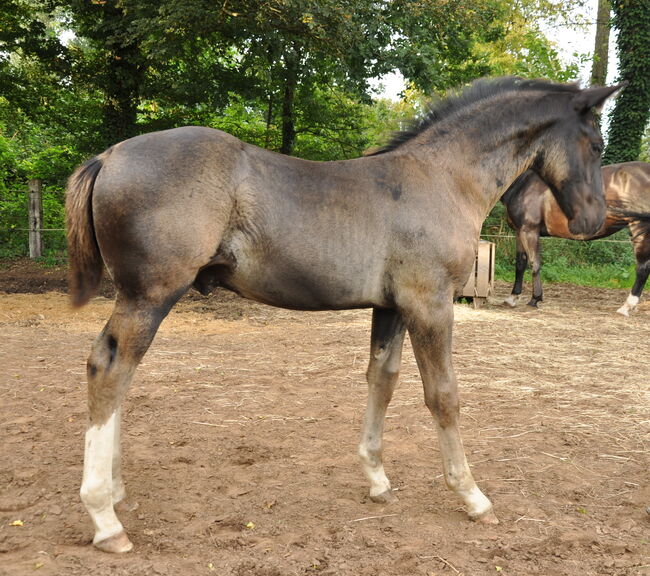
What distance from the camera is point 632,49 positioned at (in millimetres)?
14727

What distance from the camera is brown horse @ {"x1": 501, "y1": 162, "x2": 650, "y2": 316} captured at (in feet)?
31.3

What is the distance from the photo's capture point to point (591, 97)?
10.4ft

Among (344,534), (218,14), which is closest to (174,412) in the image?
(344,534)

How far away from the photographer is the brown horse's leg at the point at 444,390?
284 centimetres

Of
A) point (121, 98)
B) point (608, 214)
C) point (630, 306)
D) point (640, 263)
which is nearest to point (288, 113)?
point (121, 98)

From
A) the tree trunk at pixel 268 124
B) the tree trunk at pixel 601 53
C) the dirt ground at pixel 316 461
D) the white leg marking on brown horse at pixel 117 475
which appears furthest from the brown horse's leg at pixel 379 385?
the tree trunk at pixel 601 53

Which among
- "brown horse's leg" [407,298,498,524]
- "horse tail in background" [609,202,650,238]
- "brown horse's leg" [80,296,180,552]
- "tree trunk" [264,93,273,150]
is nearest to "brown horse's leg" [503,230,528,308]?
"horse tail in background" [609,202,650,238]

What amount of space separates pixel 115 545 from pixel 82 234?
141 cm

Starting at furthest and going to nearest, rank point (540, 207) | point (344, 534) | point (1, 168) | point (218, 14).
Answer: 1. point (1, 168)
2. point (540, 207)
3. point (218, 14)
4. point (344, 534)

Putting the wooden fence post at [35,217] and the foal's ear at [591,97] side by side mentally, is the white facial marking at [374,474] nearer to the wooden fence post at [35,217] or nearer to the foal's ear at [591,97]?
the foal's ear at [591,97]

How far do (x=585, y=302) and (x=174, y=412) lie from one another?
348 inches

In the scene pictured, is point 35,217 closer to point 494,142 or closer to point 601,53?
Result: point 494,142

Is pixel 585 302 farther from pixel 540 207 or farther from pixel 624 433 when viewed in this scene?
pixel 624 433

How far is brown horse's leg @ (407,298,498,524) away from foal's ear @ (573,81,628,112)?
1.38m
